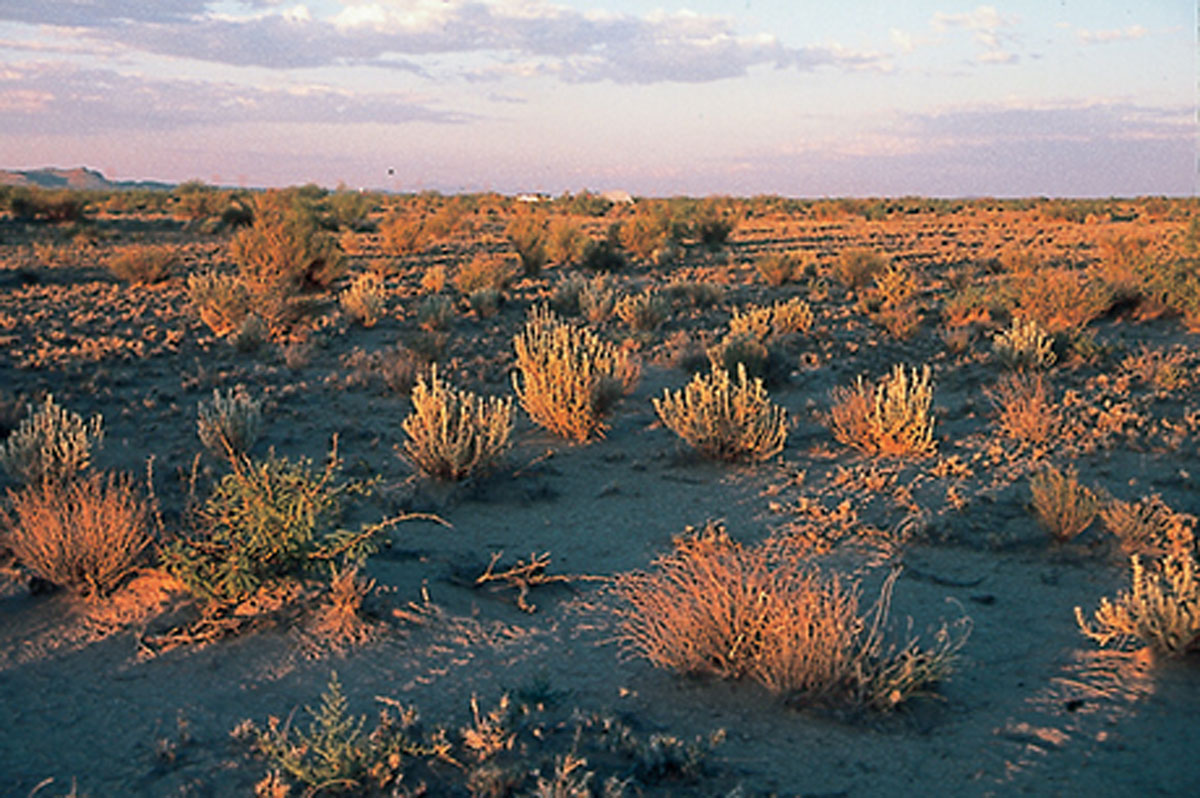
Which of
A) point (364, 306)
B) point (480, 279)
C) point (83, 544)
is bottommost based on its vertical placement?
point (83, 544)

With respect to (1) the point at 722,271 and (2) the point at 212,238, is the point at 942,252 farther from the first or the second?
(2) the point at 212,238

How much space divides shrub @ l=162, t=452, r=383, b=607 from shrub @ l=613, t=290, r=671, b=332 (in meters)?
11.0

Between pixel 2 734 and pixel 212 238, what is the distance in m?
34.9

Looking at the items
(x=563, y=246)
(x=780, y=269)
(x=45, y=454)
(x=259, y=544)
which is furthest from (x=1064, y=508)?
(x=563, y=246)

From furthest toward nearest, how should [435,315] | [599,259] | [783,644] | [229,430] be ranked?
1. [599,259]
2. [435,315]
3. [229,430]
4. [783,644]

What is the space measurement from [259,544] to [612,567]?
96.2 inches

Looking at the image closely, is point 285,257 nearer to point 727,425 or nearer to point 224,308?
point 224,308

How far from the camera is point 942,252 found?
102 feet

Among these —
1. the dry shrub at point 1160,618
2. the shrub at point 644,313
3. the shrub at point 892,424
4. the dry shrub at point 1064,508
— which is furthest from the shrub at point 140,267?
the dry shrub at point 1160,618

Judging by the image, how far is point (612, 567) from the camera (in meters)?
7.03

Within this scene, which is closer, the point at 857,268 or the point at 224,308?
the point at 224,308

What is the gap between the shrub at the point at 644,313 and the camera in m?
17.1

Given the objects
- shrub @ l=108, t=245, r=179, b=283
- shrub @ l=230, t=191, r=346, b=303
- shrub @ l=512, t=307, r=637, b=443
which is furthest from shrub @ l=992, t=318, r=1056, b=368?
shrub @ l=108, t=245, r=179, b=283

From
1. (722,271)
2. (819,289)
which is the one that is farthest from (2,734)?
(722,271)
